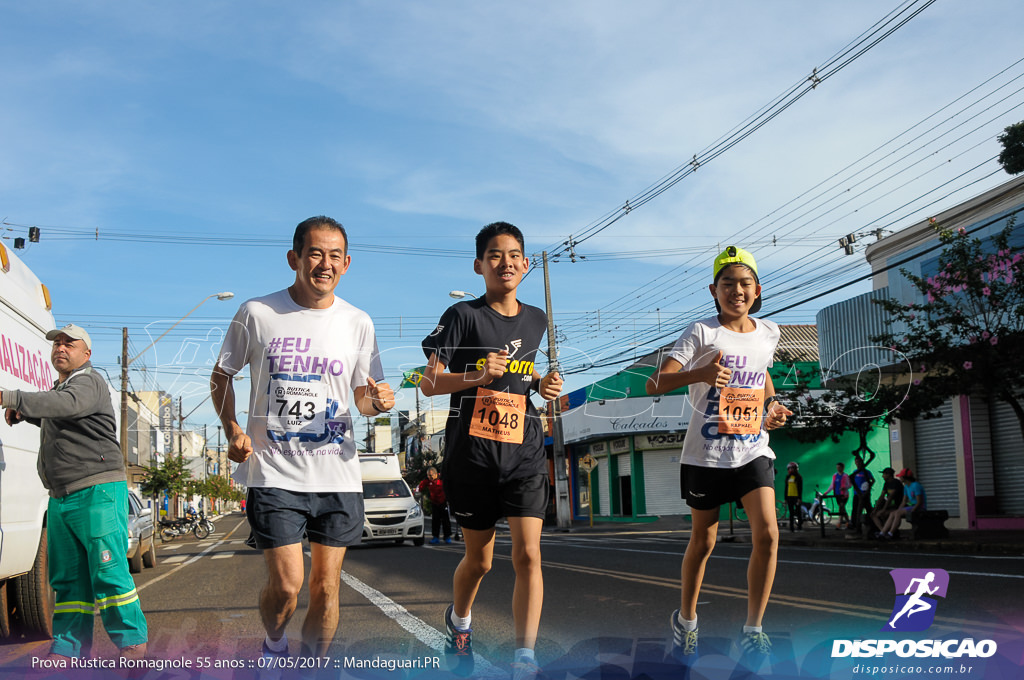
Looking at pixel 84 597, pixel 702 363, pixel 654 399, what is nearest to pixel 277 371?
pixel 84 597

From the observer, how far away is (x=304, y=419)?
4.61 m

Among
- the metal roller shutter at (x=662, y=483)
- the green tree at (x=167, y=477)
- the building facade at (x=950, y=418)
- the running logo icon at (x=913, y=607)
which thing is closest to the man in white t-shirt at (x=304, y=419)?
the running logo icon at (x=913, y=607)

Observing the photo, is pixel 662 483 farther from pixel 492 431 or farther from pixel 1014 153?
pixel 492 431

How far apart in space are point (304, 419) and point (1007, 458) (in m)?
24.5

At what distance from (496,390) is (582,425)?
142 ft

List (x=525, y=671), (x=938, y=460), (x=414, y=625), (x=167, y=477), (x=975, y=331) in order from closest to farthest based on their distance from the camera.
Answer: (x=525, y=671), (x=414, y=625), (x=975, y=331), (x=938, y=460), (x=167, y=477)

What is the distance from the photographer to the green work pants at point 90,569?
17.4ft

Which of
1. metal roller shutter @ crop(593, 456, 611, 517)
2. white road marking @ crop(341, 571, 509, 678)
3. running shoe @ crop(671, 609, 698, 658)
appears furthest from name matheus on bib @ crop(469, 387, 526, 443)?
metal roller shutter @ crop(593, 456, 611, 517)

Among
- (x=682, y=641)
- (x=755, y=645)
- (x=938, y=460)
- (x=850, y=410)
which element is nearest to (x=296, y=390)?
(x=682, y=641)

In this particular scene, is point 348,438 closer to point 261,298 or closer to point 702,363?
point 261,298

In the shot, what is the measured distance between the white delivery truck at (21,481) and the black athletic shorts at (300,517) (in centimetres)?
253

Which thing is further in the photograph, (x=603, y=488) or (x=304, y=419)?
(x=603, y=488)

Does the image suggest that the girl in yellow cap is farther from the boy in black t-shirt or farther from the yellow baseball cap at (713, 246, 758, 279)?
the boy in black t-shirt

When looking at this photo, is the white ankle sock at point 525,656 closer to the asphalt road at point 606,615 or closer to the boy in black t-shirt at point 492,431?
the boy in black t-shirt at point 492,431
